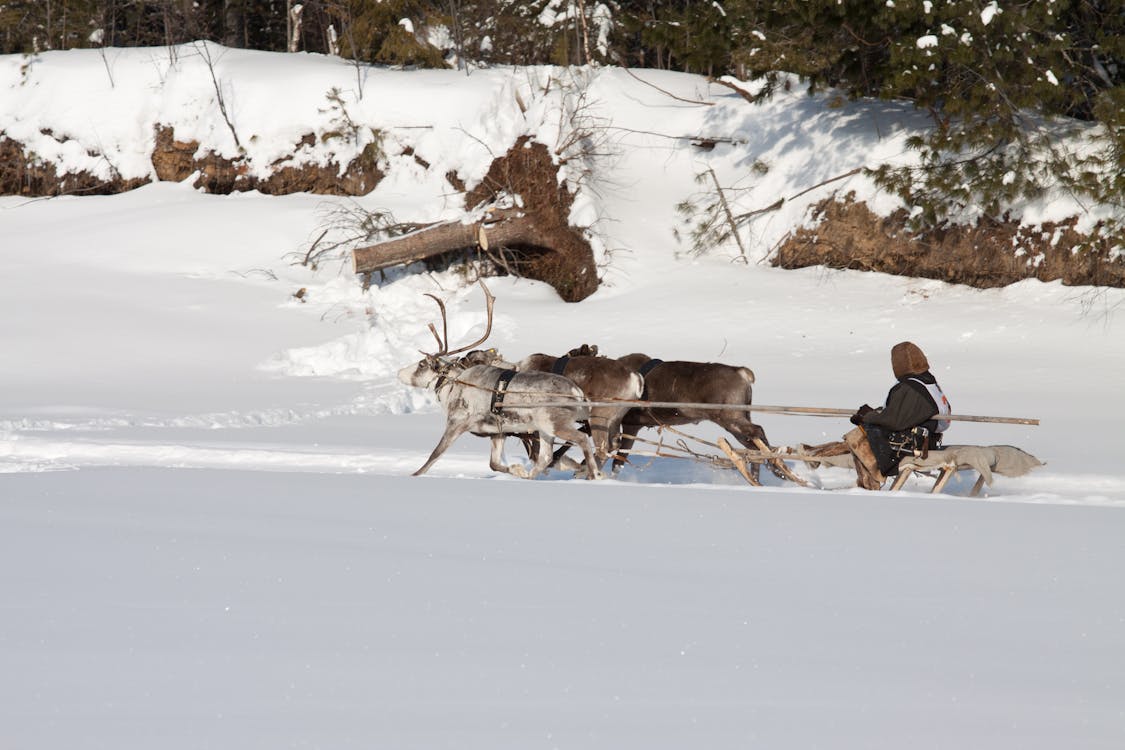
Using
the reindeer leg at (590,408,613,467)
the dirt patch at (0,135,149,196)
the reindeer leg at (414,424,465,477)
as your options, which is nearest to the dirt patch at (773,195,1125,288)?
the reindeer leg at (590,408,613,467)

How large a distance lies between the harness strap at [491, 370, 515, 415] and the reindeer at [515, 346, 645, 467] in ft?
2.04

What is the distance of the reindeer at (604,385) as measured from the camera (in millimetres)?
8805

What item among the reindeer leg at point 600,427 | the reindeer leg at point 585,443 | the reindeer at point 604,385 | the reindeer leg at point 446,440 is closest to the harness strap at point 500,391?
the reindeer leg at point 446,440

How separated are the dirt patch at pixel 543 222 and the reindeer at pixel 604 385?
9571 mm

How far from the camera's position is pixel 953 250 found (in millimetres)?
17156

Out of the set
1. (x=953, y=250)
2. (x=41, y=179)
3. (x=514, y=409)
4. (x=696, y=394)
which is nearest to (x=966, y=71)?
(x=953, y=250)

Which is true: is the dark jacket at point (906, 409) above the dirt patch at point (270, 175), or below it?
below

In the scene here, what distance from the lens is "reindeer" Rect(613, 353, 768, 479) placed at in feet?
29.2

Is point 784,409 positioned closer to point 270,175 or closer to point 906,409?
point 906,409

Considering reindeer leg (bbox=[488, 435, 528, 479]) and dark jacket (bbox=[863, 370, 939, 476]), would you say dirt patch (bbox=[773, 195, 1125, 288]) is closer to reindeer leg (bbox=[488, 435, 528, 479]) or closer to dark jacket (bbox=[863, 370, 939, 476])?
dark jacket (bbox=[863, 370, 939, 476])

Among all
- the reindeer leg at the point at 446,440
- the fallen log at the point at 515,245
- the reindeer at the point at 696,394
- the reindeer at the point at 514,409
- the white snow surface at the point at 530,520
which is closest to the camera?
the white snow surface at the point at 530,520

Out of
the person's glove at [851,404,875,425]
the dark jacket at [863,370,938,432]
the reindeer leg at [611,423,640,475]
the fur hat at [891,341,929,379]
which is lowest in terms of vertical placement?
the reindeer leg at [611,423,640,475]

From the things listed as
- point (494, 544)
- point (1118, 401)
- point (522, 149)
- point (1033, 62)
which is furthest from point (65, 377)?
point (1033, 62)

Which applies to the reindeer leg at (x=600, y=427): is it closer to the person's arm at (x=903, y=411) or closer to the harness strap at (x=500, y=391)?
the harness strap at (x=500, y=391)
